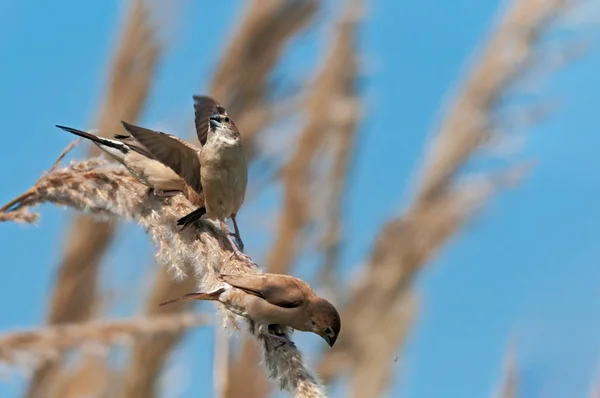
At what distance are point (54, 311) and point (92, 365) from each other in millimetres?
213

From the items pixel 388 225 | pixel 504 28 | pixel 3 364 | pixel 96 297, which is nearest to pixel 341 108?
pixel 388 225

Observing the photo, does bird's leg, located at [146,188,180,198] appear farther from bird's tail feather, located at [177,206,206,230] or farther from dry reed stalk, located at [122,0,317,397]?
dry reed stalk, located at [122,0,317,397]

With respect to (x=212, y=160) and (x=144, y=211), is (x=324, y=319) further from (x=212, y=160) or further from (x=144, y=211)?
(x=212, y=160)

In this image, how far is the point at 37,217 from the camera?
109 centimetres

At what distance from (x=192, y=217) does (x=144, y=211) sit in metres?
0.13

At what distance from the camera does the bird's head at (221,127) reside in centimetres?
156

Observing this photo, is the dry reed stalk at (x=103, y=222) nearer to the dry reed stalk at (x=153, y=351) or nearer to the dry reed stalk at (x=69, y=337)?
the dry reed stalk at (x=153, y=351)

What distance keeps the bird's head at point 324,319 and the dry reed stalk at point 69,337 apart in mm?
223

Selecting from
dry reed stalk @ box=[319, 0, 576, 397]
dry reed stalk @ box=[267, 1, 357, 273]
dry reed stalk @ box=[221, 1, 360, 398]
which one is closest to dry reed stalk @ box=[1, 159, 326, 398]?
dry reed stalk @ box=[221, 1, 360, 398]

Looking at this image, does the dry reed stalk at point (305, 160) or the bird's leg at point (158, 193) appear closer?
the bird's leg at point (158, 193)

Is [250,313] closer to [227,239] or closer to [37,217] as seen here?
[227,239]

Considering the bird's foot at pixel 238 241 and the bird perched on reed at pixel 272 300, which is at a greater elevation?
the bird's foot at pixel 238 241

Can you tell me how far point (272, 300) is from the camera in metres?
1.12

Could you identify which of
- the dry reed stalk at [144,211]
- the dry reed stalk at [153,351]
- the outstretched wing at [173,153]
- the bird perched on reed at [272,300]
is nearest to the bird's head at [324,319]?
the bird perched on reed at [272,300]
